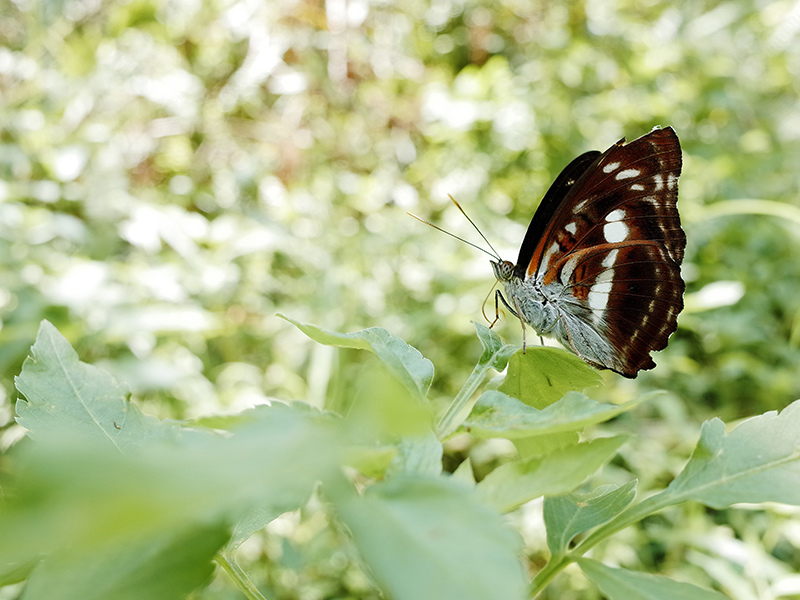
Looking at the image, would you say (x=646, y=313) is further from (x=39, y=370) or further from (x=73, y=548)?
(x=73, y=548)

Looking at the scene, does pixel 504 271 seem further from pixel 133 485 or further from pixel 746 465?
pixel 133 485

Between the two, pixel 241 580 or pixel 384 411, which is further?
pixel 241 580

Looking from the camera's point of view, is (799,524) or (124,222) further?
(124,222)

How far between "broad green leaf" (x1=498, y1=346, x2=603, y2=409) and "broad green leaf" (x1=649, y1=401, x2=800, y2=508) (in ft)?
0.32

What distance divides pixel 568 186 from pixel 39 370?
34.3 inches

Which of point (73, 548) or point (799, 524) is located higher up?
point (73, 548)

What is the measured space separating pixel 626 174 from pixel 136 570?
3.36ft

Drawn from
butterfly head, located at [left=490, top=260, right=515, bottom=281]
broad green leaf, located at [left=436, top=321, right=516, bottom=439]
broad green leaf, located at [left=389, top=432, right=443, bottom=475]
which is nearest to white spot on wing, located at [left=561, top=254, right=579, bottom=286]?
butterfly head, located at [left=490, top=260, right=515, bottom=281]

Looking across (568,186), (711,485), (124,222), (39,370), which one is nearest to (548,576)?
(711,485)

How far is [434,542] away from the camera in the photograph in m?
0.25

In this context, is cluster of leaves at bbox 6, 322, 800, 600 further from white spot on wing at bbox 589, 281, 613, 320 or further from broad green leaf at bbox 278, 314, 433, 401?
white spot on wing at bbox 589, 281, 613, 320

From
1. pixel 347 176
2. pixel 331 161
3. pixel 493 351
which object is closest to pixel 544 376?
pixel 493 351

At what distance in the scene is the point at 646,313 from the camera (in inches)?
45.1

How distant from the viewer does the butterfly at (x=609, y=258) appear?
3.52 ft
